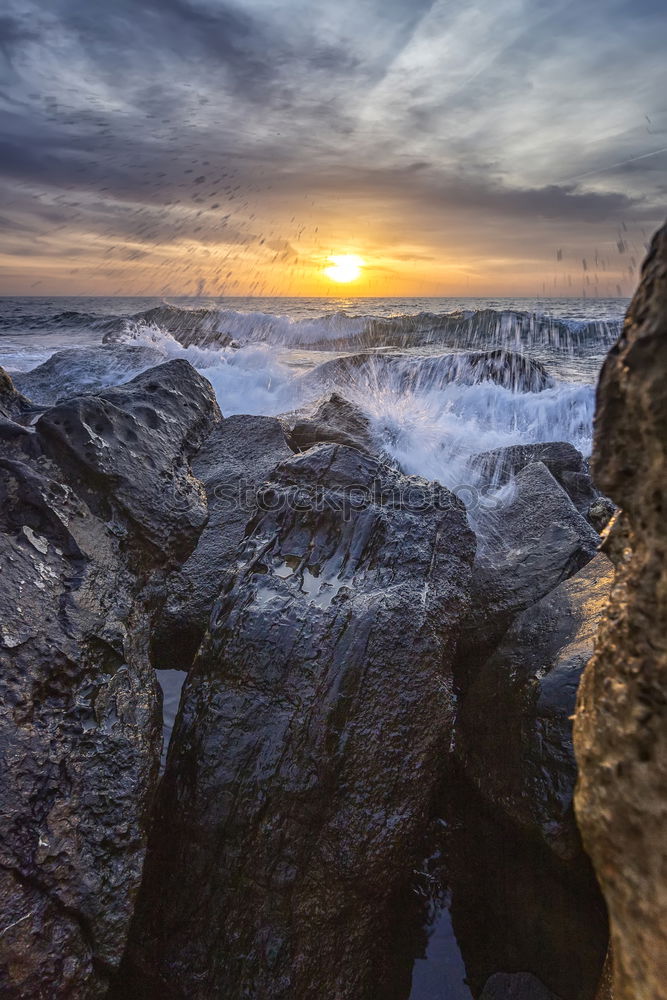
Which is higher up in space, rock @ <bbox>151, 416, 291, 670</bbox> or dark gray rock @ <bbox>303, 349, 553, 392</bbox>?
dark gray rock @ <bbox>303, 349, 553, 392</bbox>

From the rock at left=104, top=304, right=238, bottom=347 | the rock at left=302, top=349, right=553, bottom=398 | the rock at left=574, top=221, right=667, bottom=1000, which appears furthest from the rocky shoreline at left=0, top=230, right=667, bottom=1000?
the rock at left=104, top=304, right=238, bottom=347

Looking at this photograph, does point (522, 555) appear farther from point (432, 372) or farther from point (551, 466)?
point (432, 372)

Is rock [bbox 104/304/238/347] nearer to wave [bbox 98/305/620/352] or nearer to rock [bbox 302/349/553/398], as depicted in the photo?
wave [bbox 98/305/620/352]

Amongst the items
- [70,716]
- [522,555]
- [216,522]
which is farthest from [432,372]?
[70,716]

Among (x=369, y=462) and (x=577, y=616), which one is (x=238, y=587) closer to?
(x=369, y=462)

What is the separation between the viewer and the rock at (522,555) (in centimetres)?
259

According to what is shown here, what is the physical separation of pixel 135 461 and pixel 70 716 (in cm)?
121

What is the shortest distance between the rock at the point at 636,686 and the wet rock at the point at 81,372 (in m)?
5.91

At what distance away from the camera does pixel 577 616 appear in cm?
219

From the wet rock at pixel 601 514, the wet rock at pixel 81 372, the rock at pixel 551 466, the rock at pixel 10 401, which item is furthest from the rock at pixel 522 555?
the wet rock at pixel 81 372

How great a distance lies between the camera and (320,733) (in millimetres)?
1810

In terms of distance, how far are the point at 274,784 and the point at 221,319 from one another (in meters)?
17.0

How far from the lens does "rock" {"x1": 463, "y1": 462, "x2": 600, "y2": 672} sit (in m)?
2.59

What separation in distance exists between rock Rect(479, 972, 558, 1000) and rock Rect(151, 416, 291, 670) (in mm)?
1479
